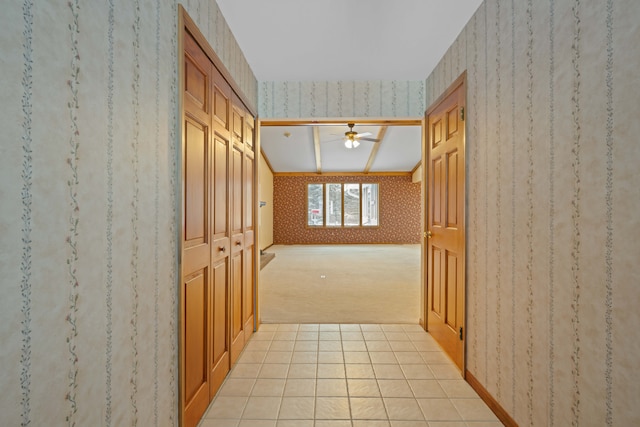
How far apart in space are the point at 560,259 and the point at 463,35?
5.98 feet

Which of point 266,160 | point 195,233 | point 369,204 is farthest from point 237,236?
point 369,204

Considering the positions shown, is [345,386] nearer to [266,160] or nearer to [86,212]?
[86,212]

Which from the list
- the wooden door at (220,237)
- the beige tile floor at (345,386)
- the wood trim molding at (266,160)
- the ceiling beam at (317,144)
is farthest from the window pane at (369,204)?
the wooden door at (220,237)

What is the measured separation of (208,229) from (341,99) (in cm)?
205

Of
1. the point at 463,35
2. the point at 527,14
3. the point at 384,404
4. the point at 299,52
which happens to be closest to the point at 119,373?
the point at 384,404

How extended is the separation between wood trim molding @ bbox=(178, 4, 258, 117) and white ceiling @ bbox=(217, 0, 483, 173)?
39 cm

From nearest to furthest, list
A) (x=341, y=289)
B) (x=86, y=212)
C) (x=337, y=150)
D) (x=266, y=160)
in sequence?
(x=86, y=212), (x=341, y=289), (x=337, y=150), (x=266, y=160)

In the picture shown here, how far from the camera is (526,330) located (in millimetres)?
1565

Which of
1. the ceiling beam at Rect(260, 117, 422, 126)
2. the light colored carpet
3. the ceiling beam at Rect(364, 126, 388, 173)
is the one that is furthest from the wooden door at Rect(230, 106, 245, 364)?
the ceiling beam at Rect(364, 126, 388, 173)

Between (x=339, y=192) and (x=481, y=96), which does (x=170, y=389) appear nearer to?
(x=481, y=96)

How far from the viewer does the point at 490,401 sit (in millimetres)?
1915

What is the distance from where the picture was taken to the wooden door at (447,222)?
238 cm

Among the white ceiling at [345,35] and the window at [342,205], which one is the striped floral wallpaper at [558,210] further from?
the window at [342,205]

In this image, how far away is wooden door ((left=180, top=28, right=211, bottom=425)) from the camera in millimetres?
1615
